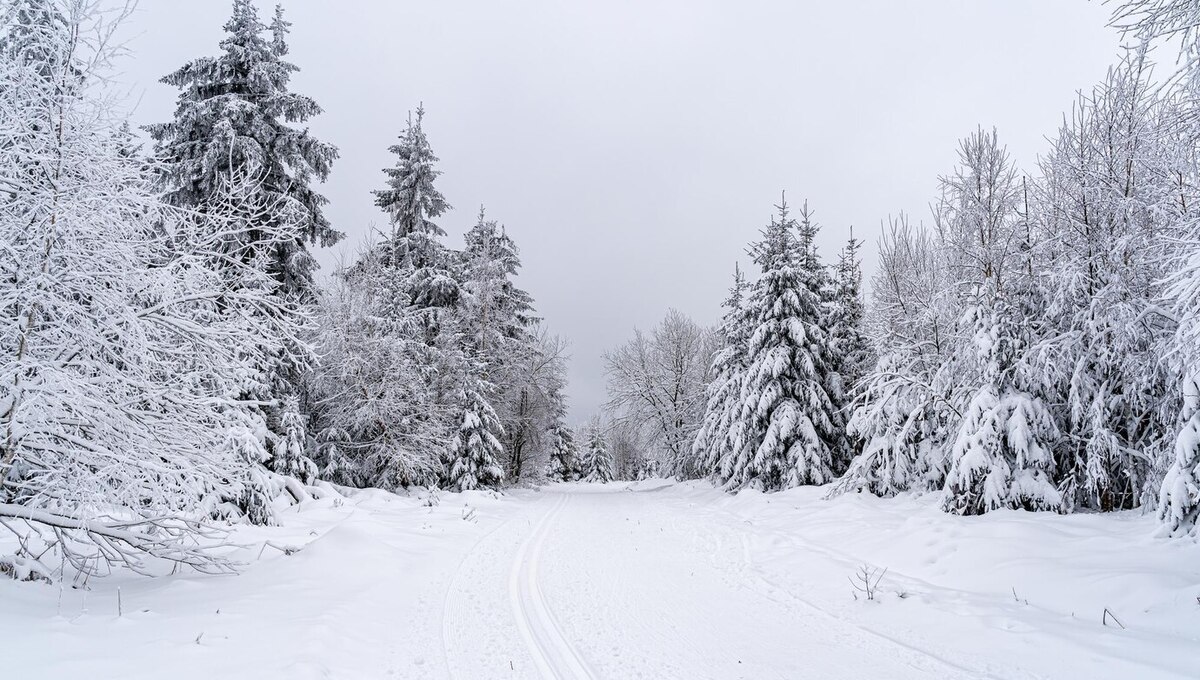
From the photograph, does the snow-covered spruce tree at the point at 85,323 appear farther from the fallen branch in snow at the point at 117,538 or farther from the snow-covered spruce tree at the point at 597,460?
the snow-covered spruce tree at the point at 597,460

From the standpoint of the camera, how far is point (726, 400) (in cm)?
2148

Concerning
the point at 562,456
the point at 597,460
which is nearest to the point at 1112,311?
the point at 562,456

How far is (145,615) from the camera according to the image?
5.14 meters

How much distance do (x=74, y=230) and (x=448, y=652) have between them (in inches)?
212

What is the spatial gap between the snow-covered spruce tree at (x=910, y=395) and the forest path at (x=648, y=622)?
5.25 m

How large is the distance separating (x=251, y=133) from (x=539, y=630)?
564 inches

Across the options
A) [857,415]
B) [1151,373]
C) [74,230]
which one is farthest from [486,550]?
[1151,373]

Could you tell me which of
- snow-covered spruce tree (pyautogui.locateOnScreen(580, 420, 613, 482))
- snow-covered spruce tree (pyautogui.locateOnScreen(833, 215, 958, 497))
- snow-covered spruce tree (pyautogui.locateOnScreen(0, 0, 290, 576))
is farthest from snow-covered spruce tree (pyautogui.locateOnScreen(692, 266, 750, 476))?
snow-covered spruce tree (pyautogui.locateOnScreen(580, 420, 613, 482))

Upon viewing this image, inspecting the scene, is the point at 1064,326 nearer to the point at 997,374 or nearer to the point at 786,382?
the point at 997,374

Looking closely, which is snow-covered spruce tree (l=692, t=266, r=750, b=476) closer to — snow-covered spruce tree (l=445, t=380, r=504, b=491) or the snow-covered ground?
snow-covered spruce tree (l=445, t=380, r=504, b=491)

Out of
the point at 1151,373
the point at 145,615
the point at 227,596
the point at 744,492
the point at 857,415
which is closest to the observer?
the point at 145,615

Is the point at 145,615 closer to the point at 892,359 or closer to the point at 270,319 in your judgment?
the point at 270,319

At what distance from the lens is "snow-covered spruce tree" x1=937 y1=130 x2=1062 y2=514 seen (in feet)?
32.3

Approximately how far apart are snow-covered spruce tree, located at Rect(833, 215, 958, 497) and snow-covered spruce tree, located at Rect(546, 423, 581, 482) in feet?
80.3
